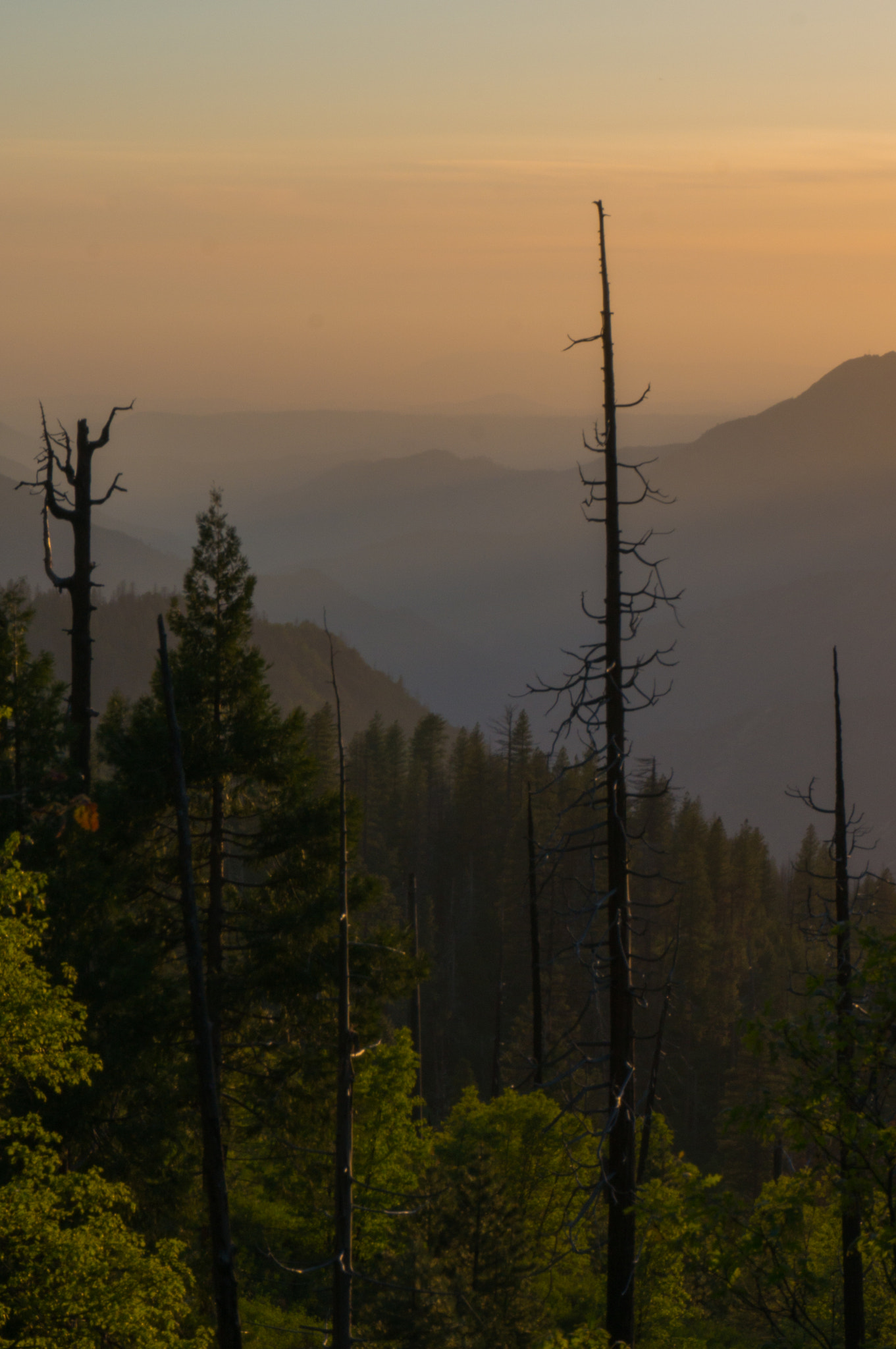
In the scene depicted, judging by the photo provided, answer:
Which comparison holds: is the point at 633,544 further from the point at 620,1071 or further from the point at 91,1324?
the point at 91,1324

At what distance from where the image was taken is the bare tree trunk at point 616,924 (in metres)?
13.3

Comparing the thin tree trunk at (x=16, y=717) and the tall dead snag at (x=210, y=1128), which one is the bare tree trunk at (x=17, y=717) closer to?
the thin tree trunk at (x=16, y=717)

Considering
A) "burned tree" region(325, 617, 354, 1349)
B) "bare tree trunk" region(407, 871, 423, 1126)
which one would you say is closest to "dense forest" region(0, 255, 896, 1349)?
"burned tree" region(325, 617, 354, 1349)

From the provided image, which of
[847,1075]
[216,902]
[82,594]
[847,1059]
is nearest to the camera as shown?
[847,1075]

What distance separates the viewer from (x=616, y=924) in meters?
13.2

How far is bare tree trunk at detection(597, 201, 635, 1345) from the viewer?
13.3 metres

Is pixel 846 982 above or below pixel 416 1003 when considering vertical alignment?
above

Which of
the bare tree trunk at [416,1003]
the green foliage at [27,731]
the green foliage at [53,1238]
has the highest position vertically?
the green foliage at [27,731]

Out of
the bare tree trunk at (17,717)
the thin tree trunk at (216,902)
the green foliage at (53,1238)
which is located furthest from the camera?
the thin tree trunk at (216,902)

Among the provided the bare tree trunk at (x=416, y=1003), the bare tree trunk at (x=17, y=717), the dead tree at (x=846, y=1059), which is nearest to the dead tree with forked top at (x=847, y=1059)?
the dead tree at (x=846, y=1059)

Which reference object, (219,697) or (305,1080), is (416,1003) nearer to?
(305,1080)

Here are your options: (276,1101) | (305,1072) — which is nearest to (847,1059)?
(305,1072)

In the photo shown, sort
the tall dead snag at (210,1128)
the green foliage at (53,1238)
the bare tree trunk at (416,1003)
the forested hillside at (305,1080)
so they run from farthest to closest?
the bare tree trunk at (416,1003)
the tall dead snag at (210,1128)
the green foliage at (53,1238)
the forested hillside at (305,1080)

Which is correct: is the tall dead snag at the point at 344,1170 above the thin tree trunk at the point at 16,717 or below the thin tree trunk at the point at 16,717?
below
